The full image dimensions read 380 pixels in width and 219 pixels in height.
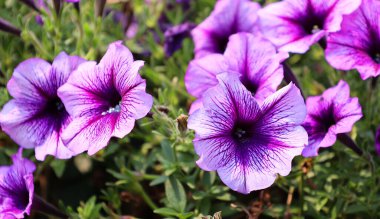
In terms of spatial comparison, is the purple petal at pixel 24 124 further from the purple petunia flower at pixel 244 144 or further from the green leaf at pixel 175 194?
the purple petunia flower at pixel 244 144

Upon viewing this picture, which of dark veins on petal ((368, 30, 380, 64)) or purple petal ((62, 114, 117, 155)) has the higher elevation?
dark veins on petal ((368, 30, 380, 64))

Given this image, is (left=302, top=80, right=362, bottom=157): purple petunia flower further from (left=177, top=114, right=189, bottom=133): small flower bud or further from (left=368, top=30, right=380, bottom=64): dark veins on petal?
(left=177, top=114, right=189, bottom=133): small flower bud

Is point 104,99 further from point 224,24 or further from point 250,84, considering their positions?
point 224,24

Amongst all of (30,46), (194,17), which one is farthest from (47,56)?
(194,17)

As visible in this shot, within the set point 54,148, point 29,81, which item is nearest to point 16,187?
point 54,148

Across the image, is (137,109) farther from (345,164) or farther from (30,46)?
(30,46)

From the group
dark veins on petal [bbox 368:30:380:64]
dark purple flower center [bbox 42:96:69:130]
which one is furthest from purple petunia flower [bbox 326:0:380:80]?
dark purple flower center [bbox 42:96:69:130]

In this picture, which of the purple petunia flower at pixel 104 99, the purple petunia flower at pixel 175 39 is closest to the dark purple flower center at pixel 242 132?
the purple petunia flower at pixel 104 99
